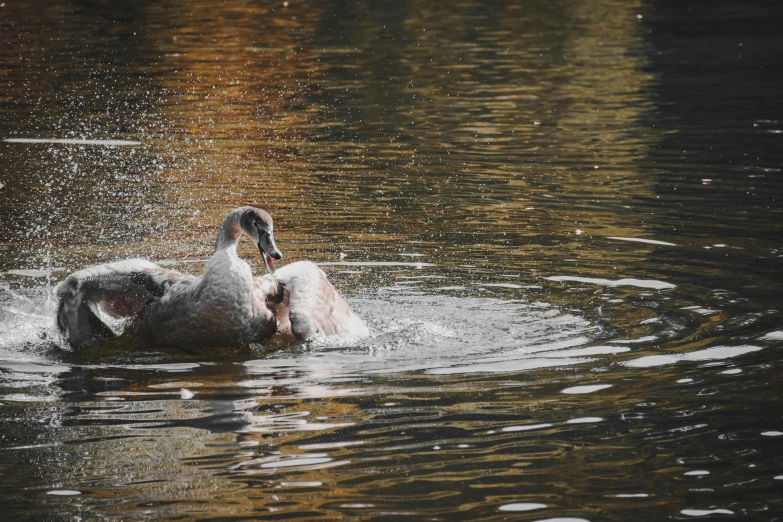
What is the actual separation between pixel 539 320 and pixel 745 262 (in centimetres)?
303

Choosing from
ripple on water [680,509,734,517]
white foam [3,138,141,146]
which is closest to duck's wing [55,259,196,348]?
ripple on water [680,509,734,517]

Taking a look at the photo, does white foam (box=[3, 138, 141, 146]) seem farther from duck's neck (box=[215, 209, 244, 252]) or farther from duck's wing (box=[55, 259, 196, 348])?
duck's neck (box=[215, 209, 244, 252])

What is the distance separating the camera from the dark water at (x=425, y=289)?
6.69m

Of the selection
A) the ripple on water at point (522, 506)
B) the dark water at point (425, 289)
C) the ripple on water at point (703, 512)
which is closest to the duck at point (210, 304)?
the dark water at point (425, 289)

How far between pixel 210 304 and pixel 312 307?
0.83 m

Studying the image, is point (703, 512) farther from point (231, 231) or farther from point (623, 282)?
point (623, 282)

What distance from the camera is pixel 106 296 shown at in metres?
9.77

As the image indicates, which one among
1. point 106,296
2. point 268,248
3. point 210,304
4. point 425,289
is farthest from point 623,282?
point 106,296

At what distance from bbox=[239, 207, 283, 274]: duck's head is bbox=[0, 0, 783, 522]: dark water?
2.83ft

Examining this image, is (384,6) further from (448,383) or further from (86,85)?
(448,383)

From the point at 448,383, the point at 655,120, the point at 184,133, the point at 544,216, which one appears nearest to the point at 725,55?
the point at 655,120

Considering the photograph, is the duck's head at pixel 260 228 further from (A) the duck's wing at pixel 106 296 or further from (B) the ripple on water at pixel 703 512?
(B) the ripple on water at pixel 703 512

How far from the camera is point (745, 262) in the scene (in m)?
12.1

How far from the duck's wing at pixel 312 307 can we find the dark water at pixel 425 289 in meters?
0.18
